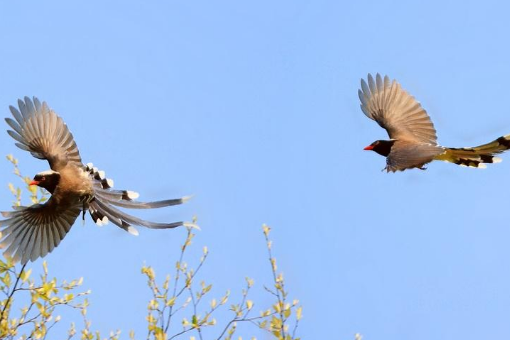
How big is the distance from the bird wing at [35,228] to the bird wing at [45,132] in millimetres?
322

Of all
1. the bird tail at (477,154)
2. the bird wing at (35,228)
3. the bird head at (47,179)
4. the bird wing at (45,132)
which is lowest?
the bird wing at (35,228)

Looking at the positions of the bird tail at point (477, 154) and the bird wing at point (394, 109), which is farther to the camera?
the bird wing at point (394, 109)

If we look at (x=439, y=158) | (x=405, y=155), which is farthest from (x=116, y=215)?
(x=439, y=158)

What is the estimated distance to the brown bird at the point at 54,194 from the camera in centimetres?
494

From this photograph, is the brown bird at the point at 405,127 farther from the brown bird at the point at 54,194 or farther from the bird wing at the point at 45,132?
the bird wing at the point at 45,132

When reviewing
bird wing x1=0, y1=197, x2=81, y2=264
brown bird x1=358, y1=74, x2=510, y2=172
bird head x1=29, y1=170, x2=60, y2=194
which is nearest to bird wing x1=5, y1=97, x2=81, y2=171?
bird head x1=29, y1=170, x2=60, y2=194

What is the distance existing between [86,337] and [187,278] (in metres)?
0.66

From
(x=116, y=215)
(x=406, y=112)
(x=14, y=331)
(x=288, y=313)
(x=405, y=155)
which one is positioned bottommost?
(x=288, y=313)

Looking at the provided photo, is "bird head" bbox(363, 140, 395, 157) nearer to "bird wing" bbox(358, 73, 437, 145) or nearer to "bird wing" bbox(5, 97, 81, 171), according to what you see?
"bird wing" bbox(358, 73, 437, 145)

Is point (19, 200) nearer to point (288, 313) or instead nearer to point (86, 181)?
point (86, 181)

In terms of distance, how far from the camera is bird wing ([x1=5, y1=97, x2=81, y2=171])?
Answer: 514cm

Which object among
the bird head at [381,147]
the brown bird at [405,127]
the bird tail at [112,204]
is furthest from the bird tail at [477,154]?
the bird tail at [112,204]

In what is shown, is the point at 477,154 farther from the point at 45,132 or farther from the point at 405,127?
the point at 45,132

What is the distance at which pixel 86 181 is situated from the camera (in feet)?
16.4
